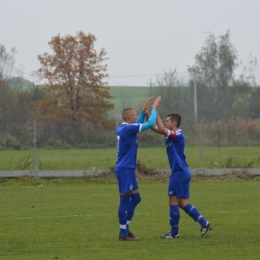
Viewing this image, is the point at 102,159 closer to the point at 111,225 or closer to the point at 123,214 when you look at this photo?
the point at 111,225

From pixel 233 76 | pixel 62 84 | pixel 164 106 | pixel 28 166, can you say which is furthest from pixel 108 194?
pixel 233 76

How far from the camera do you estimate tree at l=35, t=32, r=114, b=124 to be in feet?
146

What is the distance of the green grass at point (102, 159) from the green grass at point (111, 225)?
3793 mm

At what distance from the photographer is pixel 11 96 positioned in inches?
1795

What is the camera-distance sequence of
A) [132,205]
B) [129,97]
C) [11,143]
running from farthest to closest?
[129,97] < [11,143] < [132,205]

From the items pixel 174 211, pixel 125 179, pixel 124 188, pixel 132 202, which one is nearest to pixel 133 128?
pixel 125 179

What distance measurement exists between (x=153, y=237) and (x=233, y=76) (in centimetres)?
5584

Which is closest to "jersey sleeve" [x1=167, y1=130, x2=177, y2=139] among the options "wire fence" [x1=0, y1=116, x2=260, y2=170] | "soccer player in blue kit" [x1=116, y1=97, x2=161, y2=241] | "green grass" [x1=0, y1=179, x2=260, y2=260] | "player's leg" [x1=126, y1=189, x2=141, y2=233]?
"soccer player in blue kit" [x1=116, y1=97, x2=161, y2=241]

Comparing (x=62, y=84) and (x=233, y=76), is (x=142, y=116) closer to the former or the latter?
(x=62, y=84)

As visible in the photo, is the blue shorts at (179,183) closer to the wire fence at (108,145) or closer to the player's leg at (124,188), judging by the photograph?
the player's leg at (124,188)

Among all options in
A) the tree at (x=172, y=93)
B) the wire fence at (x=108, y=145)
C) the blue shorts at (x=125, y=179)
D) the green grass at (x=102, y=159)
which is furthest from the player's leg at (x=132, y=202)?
the tree at (x=172, y=93)

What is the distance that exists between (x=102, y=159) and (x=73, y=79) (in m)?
22.6

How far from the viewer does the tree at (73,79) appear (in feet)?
146

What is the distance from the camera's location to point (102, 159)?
24609 mm
